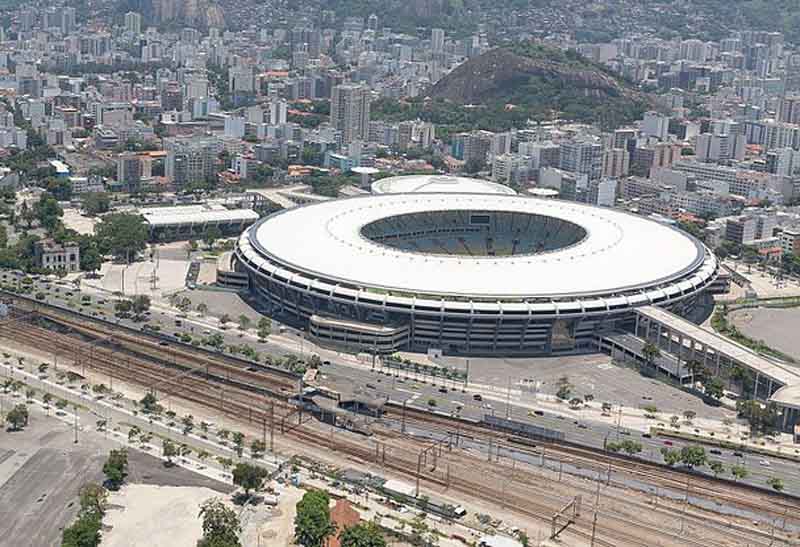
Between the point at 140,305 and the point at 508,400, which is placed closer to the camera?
the point at 508,400

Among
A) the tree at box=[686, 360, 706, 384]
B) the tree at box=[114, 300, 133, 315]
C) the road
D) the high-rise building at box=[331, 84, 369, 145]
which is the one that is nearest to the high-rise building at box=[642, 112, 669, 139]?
the high-rise building at box=[331, 84, 369, 145]

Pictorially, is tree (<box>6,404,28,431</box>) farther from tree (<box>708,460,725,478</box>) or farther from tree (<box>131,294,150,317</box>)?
tree (<box>708,460,725,478</box>)

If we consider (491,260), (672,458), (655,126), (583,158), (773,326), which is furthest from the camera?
(655,126)

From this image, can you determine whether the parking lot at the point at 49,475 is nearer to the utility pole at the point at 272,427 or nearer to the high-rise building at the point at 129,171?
the utility pole at the point at 272,427

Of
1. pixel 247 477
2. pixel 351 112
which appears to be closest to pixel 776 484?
pixel 247 477

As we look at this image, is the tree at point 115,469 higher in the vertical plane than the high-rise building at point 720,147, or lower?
lower

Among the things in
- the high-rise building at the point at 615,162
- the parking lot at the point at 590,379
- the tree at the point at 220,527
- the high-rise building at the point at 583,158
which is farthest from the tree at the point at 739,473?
the high-rise building at the point at 615,162

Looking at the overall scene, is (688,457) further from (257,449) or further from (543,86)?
(543,86)
